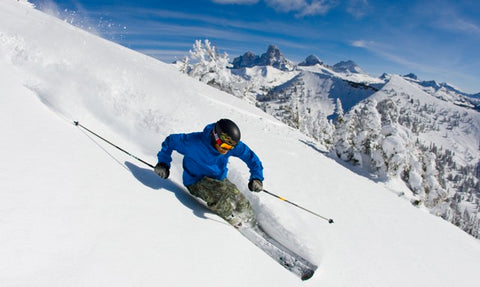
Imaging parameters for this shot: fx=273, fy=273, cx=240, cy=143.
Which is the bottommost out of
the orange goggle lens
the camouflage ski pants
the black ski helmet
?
the camouflage ski pants

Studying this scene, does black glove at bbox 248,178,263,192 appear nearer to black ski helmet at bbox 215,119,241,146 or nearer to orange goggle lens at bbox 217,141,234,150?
orange goggle lens at bbox 217,141,234,150

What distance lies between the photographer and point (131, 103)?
7.69 meters

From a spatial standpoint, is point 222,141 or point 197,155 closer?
point 222,141

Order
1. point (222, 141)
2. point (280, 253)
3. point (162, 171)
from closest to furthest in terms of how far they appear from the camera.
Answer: point (280, 253)
point (222, 141)
point (162, 171)

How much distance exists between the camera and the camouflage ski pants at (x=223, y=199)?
4848mm

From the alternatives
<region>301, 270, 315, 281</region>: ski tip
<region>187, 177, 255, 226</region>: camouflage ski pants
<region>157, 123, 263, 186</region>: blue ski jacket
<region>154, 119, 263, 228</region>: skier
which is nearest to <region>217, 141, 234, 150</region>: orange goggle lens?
<region>154, 119, 263, 228</region>: skier

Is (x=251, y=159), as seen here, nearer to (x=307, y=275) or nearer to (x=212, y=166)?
(x=212, y=166)

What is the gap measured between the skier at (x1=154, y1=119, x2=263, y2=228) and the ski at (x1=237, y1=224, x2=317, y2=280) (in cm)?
23

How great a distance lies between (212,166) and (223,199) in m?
0.67

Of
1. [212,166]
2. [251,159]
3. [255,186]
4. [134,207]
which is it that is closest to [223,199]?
[212,166]

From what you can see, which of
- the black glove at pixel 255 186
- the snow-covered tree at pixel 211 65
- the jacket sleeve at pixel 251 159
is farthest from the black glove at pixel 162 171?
the snow-covered tree at pixel 211 65

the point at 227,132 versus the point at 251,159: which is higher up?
the point at 227,132

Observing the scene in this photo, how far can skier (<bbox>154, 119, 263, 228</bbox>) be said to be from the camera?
15.8 feet

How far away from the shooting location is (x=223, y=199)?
4.86 meters
